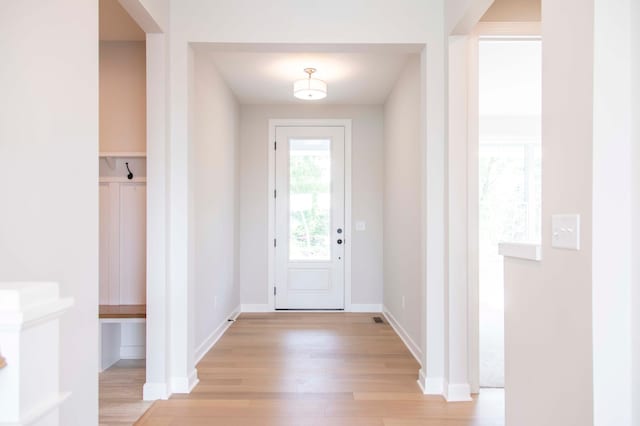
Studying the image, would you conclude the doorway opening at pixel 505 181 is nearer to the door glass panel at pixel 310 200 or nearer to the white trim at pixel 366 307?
the white trim at pixel 366 307

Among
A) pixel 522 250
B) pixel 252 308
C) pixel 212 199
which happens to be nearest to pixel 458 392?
pixel 522 250

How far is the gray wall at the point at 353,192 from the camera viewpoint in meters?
5.06

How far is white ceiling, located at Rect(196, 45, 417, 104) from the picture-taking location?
3436 millimetres

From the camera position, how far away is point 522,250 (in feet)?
5.29

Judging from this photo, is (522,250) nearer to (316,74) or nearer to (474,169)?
(474,169)

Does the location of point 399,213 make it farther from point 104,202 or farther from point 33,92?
point 33,92

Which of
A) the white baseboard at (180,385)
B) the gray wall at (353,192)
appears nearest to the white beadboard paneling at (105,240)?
the white baseboard at (180,385)

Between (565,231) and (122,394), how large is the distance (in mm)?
2720

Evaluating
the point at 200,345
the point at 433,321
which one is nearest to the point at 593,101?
the point at 433,321

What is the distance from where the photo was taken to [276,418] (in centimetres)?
235

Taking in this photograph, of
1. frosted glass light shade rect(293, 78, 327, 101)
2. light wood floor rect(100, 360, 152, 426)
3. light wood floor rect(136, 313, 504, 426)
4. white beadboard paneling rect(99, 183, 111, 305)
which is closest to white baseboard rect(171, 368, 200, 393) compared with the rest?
light wood floor rect(136, 313, 504, 426)

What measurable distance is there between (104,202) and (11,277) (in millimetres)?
2031

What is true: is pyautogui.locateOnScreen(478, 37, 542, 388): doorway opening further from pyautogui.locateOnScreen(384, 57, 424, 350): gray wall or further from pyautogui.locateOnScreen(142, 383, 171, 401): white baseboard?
pyautogui.locateOnScreen(142, 383, 171, 401): white baseboard

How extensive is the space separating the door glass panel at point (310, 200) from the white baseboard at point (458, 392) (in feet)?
8.84
